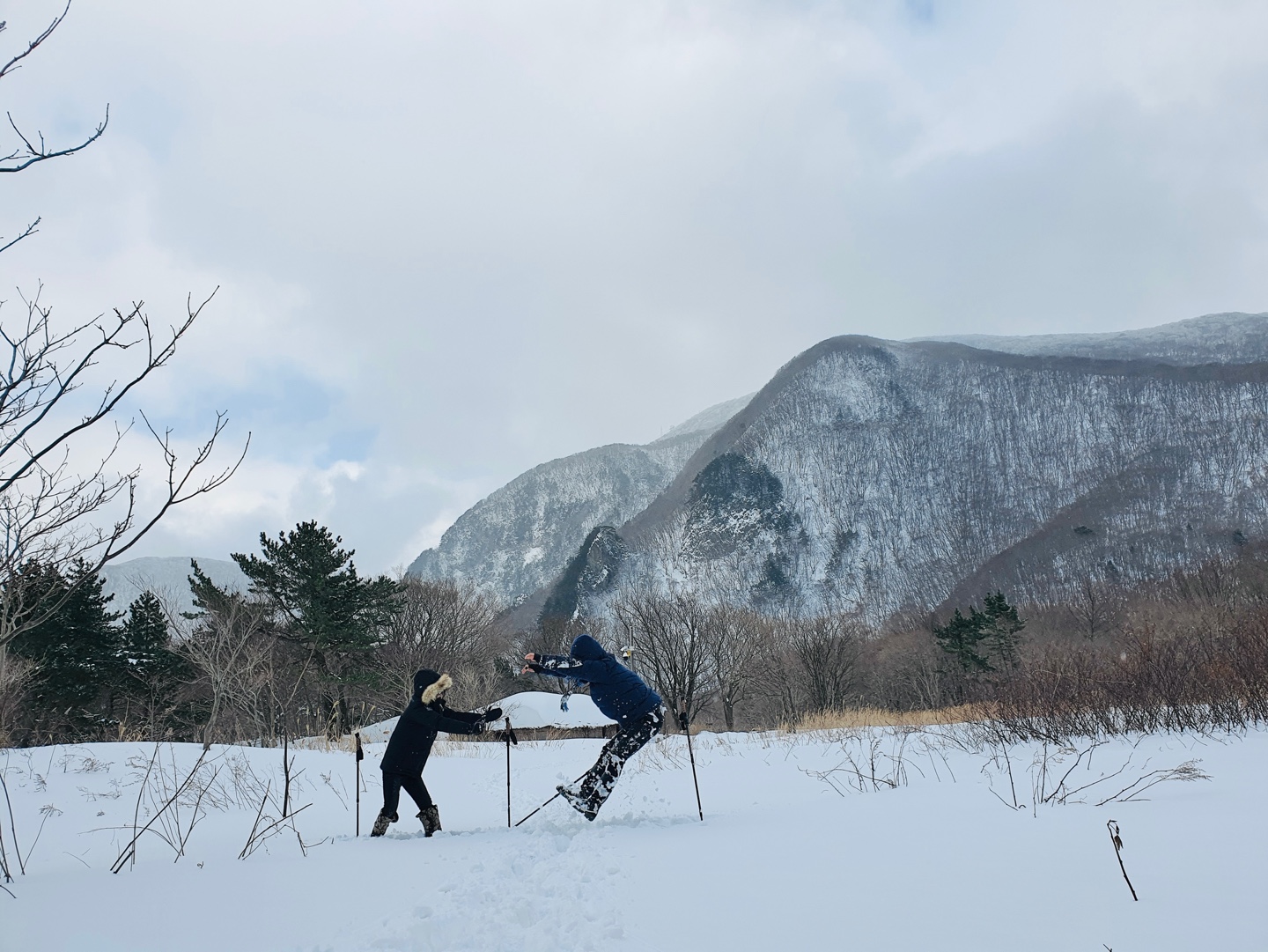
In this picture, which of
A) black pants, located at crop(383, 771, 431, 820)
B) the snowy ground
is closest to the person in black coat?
black pants, located at crop(383, 771, 431, 820)

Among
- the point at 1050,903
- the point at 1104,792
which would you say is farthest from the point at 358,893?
the point at 1104,792

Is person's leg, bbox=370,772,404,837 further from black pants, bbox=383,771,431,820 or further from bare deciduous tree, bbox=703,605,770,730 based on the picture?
bare deciduous tree, bbox=703,605,770,730

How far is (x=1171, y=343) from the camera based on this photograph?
417 ft

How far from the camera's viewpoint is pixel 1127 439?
9875 centimetres

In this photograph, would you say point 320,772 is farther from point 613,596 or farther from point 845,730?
point 613,596

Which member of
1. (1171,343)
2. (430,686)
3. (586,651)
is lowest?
(430,686)

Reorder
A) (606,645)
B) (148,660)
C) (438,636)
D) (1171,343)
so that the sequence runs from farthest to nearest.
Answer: (1171,343) → (606,645) → (438,636) → (148,660)

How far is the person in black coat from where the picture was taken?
18.8 feet

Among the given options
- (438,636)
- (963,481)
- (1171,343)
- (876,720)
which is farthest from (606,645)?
(1171,343)

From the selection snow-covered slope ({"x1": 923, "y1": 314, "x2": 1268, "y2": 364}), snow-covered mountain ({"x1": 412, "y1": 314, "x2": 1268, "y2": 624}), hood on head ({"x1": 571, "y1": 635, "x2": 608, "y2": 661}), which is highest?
snow-covered slope ({"x1": 923, "y1": 314, "x2": 1268, "y2": 364})

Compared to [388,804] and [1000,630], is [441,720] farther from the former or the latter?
[1000,630]

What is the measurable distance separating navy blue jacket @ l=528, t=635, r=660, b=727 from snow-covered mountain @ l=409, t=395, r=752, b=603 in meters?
147

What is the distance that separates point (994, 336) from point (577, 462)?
348ft

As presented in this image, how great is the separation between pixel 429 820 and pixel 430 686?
1088 mm
